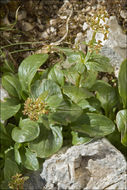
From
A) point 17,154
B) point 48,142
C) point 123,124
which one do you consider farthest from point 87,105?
point 17,154

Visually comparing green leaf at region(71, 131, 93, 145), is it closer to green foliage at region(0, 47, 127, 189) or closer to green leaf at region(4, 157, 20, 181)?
green foliage at region(0, 47, 127, 189)

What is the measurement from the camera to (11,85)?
80.2 inches

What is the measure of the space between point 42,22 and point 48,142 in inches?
40.9

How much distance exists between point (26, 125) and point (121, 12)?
1167 millimetres

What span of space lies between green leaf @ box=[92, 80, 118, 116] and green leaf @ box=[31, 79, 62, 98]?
1.02 ft

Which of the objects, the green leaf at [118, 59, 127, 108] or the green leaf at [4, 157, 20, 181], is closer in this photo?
the green leaf at [4, 157, 20, 181]

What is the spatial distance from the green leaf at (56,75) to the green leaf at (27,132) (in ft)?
1.27

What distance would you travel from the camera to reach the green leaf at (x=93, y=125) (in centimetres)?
188

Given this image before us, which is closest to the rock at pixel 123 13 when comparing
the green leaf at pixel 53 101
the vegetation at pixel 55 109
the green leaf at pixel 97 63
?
the vegetation at pixel 55 109

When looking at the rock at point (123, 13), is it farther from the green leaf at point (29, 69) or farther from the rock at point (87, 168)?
the rock at point (87, 168)

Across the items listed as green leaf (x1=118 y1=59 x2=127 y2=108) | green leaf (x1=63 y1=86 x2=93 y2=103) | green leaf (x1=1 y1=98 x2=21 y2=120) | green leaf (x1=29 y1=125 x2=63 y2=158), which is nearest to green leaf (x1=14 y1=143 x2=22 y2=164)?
green leaf (x1=29 y1=125 x2=63 y2=158)

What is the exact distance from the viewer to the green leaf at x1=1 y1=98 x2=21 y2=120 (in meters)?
1.85

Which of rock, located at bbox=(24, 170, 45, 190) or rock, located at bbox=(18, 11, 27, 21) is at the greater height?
rock, located at bbox=(18, 11, 27, 21)

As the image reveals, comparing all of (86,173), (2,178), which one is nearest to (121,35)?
(86,173)
